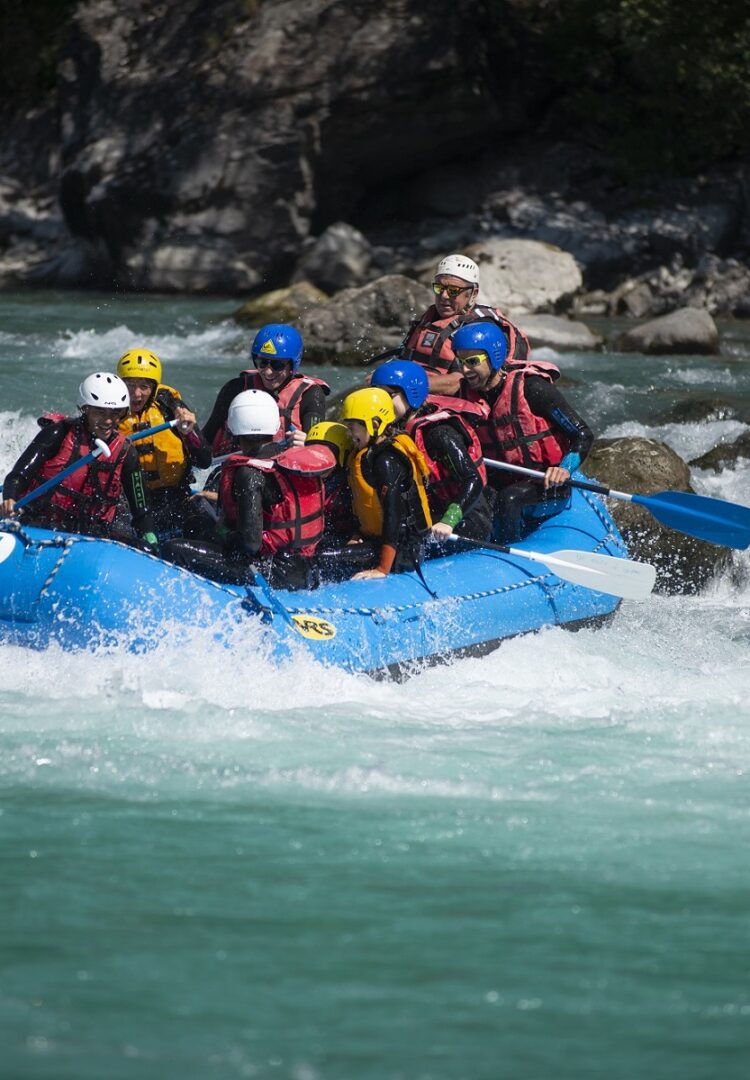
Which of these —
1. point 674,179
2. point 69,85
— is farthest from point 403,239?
point 69,85

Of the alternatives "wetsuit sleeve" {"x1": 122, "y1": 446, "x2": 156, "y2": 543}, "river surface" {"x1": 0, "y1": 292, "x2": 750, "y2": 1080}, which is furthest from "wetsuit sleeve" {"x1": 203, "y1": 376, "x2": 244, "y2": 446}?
"river surface" {"x1": 0, "y1": 292, "x2": 750, "y2": 1080}

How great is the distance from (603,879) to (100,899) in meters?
1.48

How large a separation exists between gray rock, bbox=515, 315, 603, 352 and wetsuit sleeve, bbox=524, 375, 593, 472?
22.9 ft

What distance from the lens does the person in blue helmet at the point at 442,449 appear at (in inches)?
256

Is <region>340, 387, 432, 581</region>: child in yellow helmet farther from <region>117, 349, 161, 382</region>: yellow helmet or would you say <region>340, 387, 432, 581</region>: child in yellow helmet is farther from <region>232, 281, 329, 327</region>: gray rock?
<region>232, 281, 329, 327</region>: gray rock

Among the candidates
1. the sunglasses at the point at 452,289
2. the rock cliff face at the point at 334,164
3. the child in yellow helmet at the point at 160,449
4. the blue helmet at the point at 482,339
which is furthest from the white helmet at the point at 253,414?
the rock cliff face at the point at 334,164

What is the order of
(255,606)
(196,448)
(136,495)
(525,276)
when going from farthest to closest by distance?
(525,276) < (196,448) < (136,495) < (255,606)

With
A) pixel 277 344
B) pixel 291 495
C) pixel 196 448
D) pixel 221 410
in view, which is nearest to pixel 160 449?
pixel 196 448

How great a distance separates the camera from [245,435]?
6.00 meters

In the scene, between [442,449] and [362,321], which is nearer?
[442,449]

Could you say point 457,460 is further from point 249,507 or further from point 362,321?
point 362,321

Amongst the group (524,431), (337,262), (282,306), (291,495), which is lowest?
(337,262)

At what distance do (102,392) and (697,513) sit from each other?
9.72ft

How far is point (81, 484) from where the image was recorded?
6.35 meters
